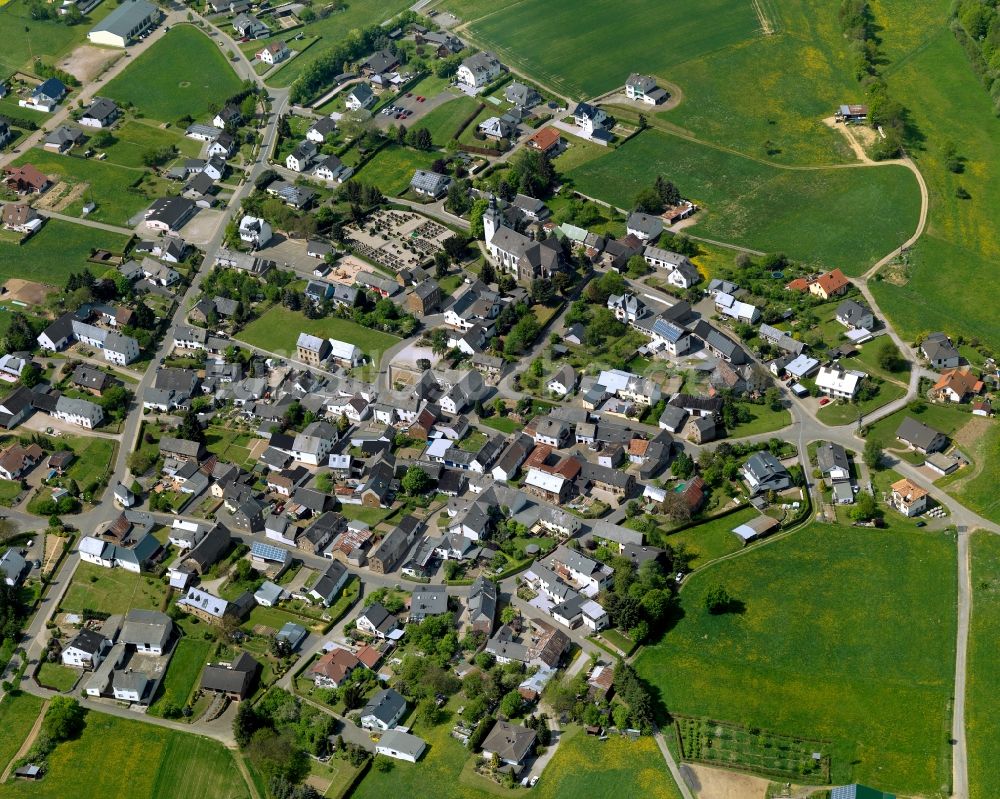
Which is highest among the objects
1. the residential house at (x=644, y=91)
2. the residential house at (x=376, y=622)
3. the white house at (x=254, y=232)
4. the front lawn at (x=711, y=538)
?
the white house at (x=254, y=232)

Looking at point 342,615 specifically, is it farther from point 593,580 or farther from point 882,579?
point 882,579

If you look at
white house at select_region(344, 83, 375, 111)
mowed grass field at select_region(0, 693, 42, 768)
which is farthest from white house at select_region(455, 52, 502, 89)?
mowed grass field at select_region(0, 693, 42, 768)

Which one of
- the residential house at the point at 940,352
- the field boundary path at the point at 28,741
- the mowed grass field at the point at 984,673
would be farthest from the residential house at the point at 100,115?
the mowed grass field at the point at 984,673

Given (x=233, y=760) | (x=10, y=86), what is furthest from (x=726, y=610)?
(x=10, y=86)

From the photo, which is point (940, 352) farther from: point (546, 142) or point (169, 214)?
point (169, 214)

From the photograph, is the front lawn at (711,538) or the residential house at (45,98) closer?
the front lawn at (711,538)

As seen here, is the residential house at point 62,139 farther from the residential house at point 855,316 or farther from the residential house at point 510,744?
the residential house at point 510,744

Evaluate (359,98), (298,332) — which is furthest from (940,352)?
(359,98)
